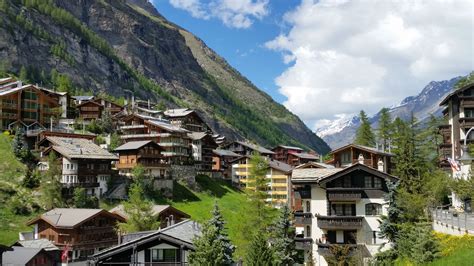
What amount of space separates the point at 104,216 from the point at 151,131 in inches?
1666

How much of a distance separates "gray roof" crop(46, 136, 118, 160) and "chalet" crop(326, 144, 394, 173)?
3731 cm

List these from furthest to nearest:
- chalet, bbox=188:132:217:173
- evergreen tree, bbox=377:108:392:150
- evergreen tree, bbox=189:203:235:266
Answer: chalet, bbox=188:132:217:173
evergreen tree, bbox=377:108:392:150
evergreen tree, bbox=189:203:235:266

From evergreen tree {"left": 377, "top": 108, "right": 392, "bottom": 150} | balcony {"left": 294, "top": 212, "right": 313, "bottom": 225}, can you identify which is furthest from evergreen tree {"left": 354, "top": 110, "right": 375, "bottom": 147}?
balcony {"left": 294, "top": 212, "right": 313, "bottom": 225}

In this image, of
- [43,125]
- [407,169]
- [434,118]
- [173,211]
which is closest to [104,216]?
[173,211]

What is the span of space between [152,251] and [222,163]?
9156 cm

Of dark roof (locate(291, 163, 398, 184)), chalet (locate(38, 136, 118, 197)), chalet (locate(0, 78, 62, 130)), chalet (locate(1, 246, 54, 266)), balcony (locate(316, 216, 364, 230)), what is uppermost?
chalet (locate(0, 78, 62, 130))

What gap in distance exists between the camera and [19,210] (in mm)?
73375

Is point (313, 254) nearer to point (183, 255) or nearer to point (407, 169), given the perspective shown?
point (183, 255)

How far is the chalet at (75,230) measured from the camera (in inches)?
2635

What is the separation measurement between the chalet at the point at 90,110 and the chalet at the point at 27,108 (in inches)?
378

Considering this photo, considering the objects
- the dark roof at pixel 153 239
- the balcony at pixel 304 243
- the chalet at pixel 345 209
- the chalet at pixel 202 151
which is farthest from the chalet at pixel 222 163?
the dark roof at pixel 153 239

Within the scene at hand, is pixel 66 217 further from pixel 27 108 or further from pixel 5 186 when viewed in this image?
pixel 27 108

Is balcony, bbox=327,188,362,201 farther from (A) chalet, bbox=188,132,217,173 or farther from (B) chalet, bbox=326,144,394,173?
(A) chalet, bbox=188,132,217,173

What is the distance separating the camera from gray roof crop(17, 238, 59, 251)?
62156mm
